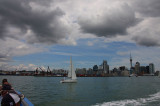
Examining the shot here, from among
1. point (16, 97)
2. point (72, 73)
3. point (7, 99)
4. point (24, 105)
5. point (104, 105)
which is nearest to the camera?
point (7, 99)

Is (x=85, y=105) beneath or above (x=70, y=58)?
beneath

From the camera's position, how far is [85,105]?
23.6m

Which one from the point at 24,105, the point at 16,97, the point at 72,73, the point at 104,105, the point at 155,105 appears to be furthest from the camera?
the point at 72,73

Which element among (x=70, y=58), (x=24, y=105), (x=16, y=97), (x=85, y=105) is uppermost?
(x=70, y=58)

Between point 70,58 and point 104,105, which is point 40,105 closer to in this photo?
point 104,105

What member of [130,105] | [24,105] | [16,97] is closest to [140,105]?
[130,105]

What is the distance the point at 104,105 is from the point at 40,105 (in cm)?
927

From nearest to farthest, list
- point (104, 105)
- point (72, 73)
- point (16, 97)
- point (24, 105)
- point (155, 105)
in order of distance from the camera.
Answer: point (16, 97) < point (24, 105) < point (155, 105) < point (104, 105) < point (72, 73)

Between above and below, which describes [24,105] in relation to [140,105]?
above

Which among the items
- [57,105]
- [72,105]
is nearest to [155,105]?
[72,105]

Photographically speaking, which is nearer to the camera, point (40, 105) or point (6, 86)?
point (6, 86)

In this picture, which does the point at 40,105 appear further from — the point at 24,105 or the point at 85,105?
the point at 24,105

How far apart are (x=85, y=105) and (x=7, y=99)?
1787 cm

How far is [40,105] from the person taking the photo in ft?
78.1
